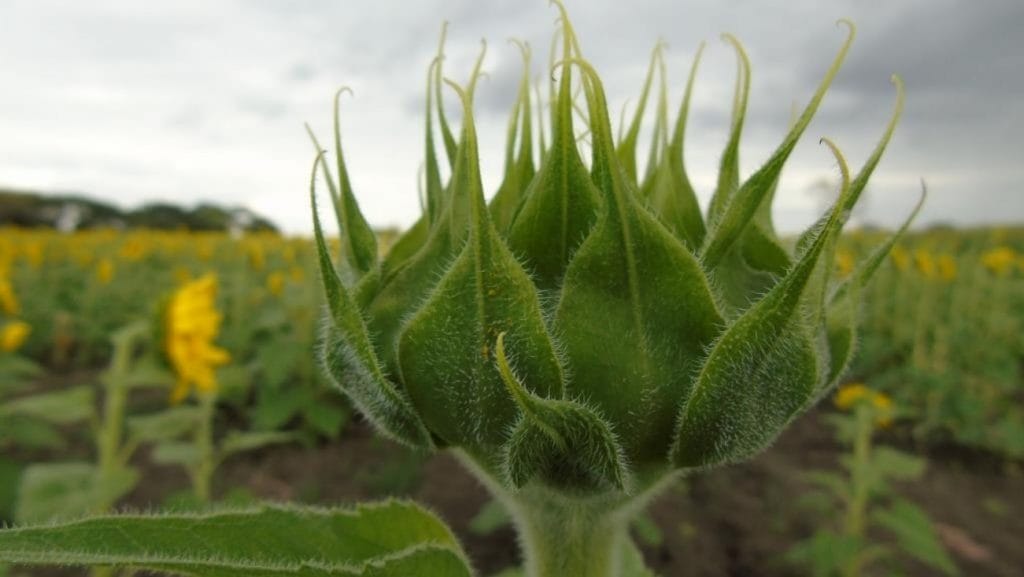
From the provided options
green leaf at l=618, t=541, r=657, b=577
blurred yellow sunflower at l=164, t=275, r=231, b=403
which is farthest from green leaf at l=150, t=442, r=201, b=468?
green leaf at l=618, t=541, r=657, b=577

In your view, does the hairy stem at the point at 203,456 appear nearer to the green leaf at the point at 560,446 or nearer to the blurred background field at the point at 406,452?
the blurred background field at the point at 406,452

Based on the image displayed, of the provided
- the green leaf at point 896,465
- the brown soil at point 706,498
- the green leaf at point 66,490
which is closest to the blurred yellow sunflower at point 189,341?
the green leaf at point 66,490

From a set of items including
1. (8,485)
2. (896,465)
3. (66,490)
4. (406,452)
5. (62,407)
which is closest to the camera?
(66,490)

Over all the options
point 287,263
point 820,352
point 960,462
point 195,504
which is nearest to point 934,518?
point 960,462

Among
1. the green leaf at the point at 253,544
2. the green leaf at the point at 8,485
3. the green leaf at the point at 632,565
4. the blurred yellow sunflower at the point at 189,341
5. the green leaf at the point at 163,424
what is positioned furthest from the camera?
the green leaf at the point at 8,485

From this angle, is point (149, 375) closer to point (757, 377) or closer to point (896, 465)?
point (757, 377)

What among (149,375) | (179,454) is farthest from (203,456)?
(149,375)
